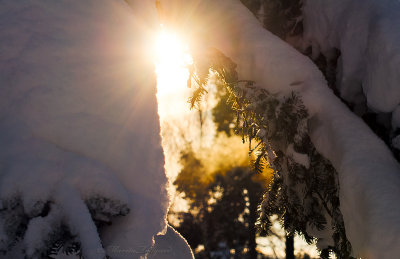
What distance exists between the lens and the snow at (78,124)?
170 centimetres

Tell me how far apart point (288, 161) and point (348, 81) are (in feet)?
2.81

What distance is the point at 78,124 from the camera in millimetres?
1957

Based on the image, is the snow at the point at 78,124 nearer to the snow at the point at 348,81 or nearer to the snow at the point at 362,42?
the snow at the point at 348,81

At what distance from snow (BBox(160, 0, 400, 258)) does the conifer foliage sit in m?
0.11

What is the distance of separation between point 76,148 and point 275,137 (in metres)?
1.74

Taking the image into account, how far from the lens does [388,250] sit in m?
1.70

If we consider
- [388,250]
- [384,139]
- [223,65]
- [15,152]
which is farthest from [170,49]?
[388,250]

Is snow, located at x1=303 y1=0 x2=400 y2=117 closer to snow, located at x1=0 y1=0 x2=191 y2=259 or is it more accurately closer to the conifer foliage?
the conifer foliage

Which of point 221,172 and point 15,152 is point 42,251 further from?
point 221,172

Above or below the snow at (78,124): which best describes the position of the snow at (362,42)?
above

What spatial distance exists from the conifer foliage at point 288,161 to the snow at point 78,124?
0.92 metres

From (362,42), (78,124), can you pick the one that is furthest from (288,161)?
(78,124)

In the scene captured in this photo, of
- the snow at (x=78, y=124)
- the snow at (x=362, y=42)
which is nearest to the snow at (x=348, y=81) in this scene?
the snow at (x=362, y=42)

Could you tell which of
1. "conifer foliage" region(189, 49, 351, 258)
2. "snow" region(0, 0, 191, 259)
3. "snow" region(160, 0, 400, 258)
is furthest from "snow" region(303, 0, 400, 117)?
"snow" region(0, 0, 191, 259)
